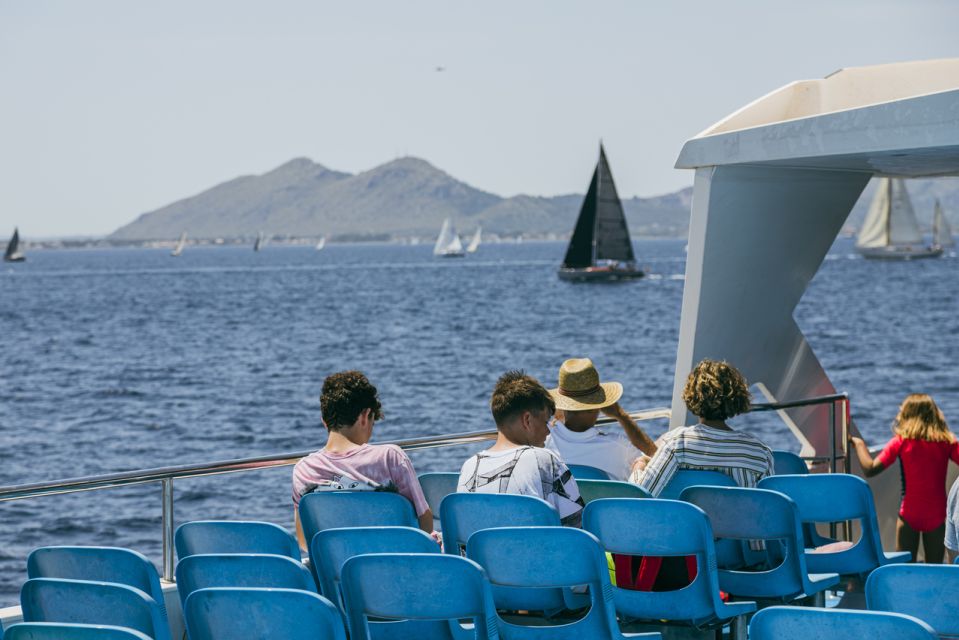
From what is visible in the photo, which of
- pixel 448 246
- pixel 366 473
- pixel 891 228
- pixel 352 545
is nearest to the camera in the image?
pixel 352 545

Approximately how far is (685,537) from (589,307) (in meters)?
63.9

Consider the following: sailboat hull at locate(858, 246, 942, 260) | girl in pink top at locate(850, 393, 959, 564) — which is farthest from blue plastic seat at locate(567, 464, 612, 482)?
sailboat hull at locate(858, 246, 942, 260)

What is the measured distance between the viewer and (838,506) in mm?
4242

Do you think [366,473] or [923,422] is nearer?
[366,473]

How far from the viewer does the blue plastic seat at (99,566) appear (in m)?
3.25

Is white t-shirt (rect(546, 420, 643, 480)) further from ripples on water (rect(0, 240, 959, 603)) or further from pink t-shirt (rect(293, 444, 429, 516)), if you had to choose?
ripples on water (rect(0, 240, 959, 603))

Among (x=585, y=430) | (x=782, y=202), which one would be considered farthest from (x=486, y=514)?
(x=782, y=202)

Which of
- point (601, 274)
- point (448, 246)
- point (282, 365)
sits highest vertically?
point (448, 246)

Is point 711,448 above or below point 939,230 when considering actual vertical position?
below

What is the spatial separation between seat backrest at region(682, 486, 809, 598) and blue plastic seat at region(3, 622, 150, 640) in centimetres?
198

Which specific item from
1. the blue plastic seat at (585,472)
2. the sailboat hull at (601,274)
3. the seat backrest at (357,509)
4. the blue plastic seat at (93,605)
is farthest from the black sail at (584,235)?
the blue plastic seat at (93,605)

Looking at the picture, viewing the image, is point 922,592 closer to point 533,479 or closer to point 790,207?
point 533,479

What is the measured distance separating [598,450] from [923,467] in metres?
1.66

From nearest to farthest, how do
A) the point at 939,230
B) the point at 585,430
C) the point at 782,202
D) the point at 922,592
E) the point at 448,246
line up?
the point at 922,592 → the point at 585,430 → the point at 782,202 → the point at 939,230 → the point at 448,246
